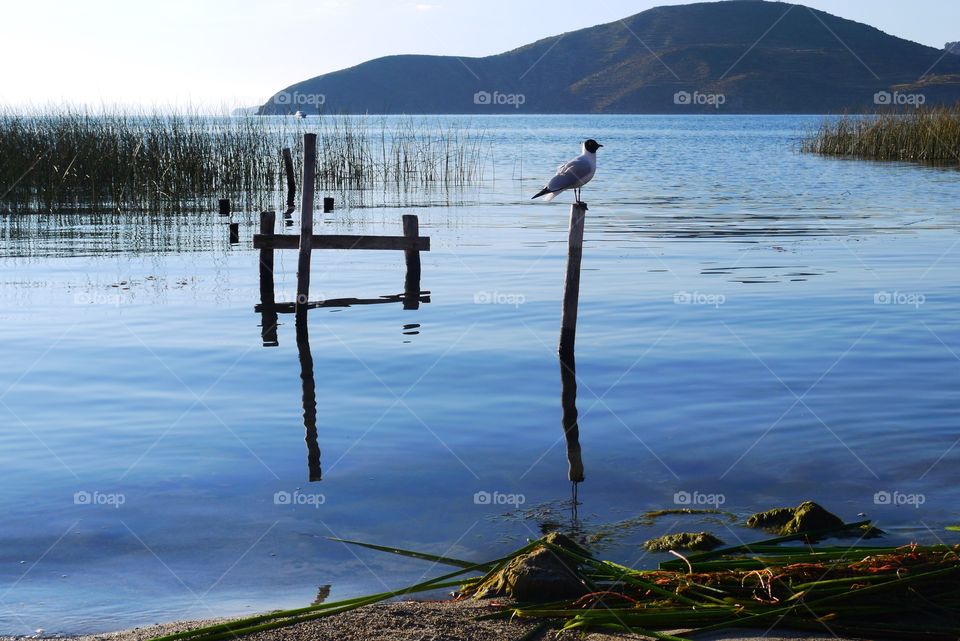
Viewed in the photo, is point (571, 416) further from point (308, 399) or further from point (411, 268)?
point (411, 268)

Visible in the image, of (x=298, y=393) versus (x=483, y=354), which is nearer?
(x=298, y=393)

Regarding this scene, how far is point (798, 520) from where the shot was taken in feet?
23.2

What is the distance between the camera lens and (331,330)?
1548 centimetres

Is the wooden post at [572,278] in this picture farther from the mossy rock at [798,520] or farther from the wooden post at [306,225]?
the mossy rock at [798,520]

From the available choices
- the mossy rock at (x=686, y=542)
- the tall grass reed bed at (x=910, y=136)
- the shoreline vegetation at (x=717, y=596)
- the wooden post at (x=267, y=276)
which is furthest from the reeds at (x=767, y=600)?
the tall grass reed bed at (x=910, y=136)

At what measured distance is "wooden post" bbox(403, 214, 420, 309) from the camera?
1775cm

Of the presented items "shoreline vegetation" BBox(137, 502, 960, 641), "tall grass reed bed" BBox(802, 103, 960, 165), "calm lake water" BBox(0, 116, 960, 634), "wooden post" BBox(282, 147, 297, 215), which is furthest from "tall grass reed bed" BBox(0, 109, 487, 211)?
"tall grass reed bed" BBox(802, 103, 960, 165)

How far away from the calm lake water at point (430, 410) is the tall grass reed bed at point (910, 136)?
82.7 ft

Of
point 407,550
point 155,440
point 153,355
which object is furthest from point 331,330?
point 407,550

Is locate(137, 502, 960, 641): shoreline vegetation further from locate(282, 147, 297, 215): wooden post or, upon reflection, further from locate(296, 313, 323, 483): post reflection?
locate(282, 147, 297, 215): wooden post

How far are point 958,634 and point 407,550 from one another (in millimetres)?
3534

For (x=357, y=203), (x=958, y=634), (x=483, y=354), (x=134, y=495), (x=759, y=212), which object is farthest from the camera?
(x=357, y=203)

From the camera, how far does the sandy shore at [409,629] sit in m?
5.22

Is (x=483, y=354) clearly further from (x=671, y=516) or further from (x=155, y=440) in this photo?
(x=671, y=516)
